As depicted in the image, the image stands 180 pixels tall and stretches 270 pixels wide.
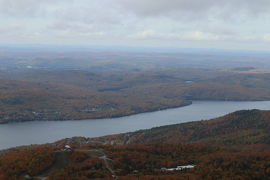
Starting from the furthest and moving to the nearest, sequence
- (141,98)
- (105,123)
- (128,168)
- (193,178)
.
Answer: (141,98) → (105,123) → (128,168) → (193,178)

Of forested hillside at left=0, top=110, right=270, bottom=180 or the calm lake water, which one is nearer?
forested hillside at left=0, top=110, right=270, bottom=180

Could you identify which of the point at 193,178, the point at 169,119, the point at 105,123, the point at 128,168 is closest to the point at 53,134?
the point at 105,123

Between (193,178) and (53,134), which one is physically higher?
(193,178)

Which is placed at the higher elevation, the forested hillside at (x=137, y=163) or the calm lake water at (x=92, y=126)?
the forested hillside at (x=137, y=163)

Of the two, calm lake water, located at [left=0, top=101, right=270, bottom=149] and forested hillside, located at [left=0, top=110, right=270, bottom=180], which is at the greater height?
forested hillside, located at [left=0, top=110, right=270, bottom=180]

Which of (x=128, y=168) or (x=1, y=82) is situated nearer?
(x=128, y=168)

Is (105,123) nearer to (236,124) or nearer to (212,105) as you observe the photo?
(236,124)

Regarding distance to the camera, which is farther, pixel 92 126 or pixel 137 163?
pixel 92 126

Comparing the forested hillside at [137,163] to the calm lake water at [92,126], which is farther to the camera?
the calm lake water at [92,126]
